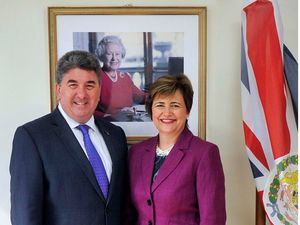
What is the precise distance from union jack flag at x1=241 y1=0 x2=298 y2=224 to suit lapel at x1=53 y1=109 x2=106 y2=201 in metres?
0.74

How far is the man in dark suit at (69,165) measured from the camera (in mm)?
1416

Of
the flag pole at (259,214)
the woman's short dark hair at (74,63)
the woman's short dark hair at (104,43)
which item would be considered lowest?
the flag pole at (259,214)

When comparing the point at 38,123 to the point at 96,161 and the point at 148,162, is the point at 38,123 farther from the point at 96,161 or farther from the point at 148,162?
the point at 148,162

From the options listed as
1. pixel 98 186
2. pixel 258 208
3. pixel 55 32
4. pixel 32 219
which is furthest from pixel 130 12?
pixel 258 208

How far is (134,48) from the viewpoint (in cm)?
192

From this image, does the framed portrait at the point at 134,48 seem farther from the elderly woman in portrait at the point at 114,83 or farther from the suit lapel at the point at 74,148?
the suit lapel at the point at 74,148

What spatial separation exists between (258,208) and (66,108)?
110 centimetres

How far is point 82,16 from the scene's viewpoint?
74.2 inches

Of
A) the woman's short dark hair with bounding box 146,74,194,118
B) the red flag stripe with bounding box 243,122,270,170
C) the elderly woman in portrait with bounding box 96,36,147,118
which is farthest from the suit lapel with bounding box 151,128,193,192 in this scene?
the elderly woman in portrait with bounding box 96,36,147,118

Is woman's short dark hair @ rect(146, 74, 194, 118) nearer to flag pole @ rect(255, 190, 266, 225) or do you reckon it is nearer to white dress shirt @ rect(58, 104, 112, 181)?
white dress shirt @ rect(58, 104, 112, 181)

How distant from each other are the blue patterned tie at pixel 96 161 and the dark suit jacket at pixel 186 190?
15 centimetres

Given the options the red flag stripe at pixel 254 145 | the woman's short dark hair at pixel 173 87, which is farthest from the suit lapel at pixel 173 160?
the red flag stripe at pixel 254 145

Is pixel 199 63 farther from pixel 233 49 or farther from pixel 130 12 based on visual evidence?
pixel 130 12

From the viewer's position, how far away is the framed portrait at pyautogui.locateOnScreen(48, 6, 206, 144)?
1885 millimetres
